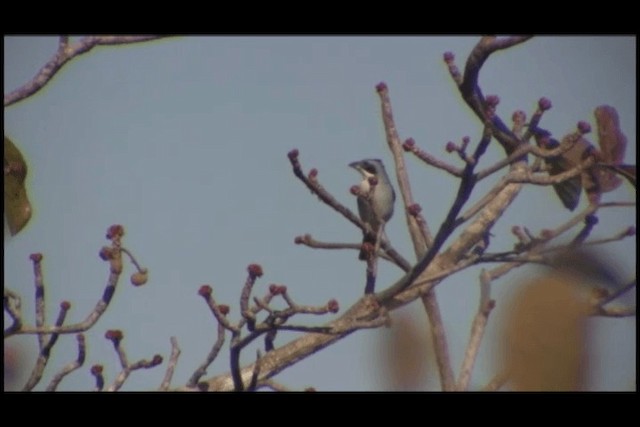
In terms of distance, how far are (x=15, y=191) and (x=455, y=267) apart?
6.02ft

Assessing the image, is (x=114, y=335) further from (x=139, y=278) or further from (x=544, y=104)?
(x=544, y=104)

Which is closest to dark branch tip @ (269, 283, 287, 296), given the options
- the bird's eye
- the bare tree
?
the bare tree

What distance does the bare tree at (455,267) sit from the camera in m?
3.71

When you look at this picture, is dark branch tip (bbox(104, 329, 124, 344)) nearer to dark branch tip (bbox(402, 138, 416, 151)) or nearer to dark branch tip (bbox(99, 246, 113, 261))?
dark branch tip (bbox(99, 246, 113, 261))

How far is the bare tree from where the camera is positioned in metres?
3.71

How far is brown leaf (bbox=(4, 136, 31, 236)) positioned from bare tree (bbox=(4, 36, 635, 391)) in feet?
0.53

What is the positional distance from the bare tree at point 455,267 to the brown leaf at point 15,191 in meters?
0.16

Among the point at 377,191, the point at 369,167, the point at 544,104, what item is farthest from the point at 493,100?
the point at 369,167

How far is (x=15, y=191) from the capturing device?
12.5 ft

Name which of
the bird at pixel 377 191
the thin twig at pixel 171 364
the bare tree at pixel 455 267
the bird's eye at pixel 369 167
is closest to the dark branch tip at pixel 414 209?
the bare tree at pixel 455 267

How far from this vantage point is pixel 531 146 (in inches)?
158
